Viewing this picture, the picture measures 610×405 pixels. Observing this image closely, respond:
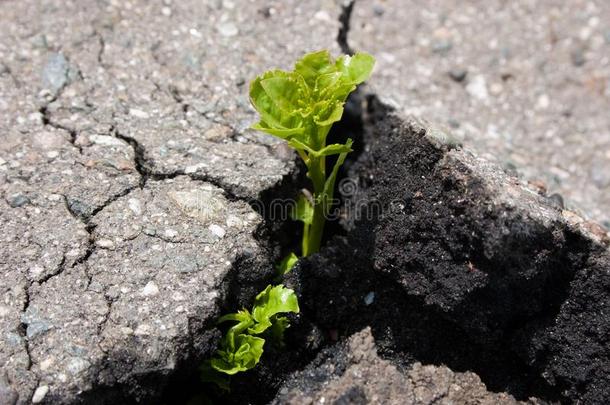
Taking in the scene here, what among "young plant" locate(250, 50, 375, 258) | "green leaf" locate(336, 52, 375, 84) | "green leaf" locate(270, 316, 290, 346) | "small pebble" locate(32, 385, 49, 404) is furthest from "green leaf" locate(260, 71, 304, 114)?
"small pebble" locate(32, 385, 49, 404)

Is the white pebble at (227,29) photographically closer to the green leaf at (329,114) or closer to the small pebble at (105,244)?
the green leaf at (329,114)

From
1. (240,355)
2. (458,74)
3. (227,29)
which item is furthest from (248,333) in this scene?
(458,74)

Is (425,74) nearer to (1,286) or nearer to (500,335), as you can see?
(500,335)

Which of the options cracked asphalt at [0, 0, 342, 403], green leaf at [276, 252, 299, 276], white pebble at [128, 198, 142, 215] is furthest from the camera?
green leaf at [276, 252, 299, 276]

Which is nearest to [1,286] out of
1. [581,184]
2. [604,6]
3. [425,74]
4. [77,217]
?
[77,217]

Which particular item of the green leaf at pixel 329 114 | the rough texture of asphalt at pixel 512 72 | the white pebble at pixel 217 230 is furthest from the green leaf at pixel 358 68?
the rough texture of asphalt at pixel 512 72

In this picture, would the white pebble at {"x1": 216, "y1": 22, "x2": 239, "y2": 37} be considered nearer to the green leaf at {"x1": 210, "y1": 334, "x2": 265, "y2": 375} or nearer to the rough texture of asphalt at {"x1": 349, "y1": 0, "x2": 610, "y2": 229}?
the rough texture of asphalt at {"x1": 349, "y1": 0, "x2": 610, "y2": 229}
